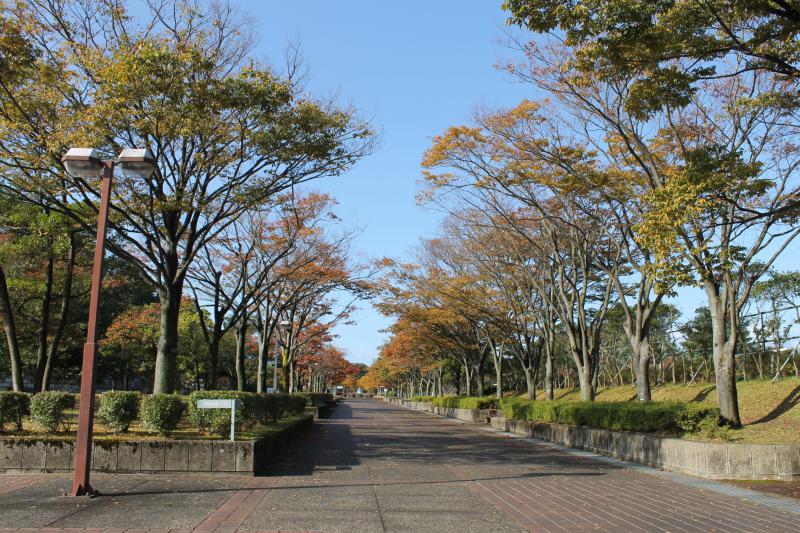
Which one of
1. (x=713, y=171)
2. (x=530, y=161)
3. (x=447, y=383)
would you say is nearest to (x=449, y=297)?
(x=530, y=161)

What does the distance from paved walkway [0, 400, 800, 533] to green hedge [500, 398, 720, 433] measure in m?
1.65

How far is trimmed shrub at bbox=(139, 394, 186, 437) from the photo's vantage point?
34.1 feet

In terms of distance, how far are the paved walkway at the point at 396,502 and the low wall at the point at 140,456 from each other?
0.24m

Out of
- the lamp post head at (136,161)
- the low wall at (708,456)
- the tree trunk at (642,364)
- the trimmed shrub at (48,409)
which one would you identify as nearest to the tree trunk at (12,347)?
the trimmed shrub at (48,409)

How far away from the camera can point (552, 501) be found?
8414mm

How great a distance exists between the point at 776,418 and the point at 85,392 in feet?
47.3

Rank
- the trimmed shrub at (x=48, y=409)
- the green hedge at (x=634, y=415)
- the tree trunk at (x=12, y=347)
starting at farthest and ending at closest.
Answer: the tree trunk at (x=12, y=347)
the green hedge at (x=634, y=415)
the trimmed shrub at (x=48, y=409)

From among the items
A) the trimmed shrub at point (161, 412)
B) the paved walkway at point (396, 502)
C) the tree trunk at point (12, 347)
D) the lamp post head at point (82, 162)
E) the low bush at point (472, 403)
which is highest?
the lamp post head at point (82, 162)

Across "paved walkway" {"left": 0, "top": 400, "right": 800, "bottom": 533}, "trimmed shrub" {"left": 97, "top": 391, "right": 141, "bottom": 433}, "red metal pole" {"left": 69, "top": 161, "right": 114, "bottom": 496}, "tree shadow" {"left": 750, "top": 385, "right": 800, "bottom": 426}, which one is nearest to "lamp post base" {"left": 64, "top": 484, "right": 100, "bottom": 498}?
"red metal pole" {"left": 69, "top": 161, "right": 114, "bottom": 496}

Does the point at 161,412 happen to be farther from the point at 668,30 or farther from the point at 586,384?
the point at 586,384

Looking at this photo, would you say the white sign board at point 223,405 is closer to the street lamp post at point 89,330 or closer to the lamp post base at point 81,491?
the street lamp post at point 89,330

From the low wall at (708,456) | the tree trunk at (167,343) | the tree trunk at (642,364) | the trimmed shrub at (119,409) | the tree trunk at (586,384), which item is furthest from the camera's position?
the tree trunk at (586,384)

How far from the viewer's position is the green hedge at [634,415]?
12430mm

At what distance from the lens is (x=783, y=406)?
48.6ft
